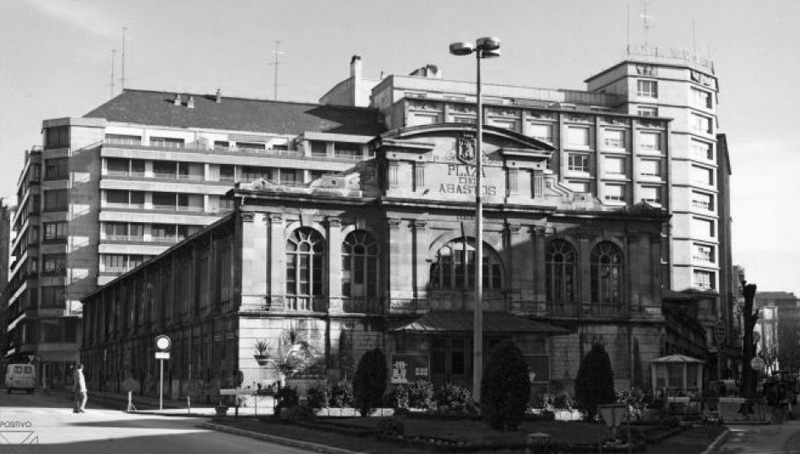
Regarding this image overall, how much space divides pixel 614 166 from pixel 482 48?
80.0 metres

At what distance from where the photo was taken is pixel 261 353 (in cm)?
5603

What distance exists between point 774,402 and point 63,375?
295 ft

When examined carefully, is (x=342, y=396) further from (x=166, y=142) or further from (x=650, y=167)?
(x=650, y=167)

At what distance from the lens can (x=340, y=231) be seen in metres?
59.9

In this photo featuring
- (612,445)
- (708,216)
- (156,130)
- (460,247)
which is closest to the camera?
(612,445)

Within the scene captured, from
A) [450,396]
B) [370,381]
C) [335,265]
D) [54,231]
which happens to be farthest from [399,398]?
[54,231]

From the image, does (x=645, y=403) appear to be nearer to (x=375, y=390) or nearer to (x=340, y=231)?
(x=375, y=390)

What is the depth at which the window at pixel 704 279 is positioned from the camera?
12055 centimetres

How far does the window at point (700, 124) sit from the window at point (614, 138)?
8885 millimetres

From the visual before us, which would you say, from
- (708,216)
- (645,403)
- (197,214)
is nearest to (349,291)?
(645,403)

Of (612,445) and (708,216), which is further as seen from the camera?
(708,216)

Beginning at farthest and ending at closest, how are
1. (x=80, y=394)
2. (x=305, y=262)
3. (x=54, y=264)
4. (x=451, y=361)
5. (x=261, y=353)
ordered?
(x=54, y=264), (x=451, y=361), (x=305, y=262), (x=261, y=353), (x=80, y=394)

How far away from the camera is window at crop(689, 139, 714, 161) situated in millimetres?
121562

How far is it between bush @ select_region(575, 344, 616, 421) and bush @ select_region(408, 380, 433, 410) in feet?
47.8
